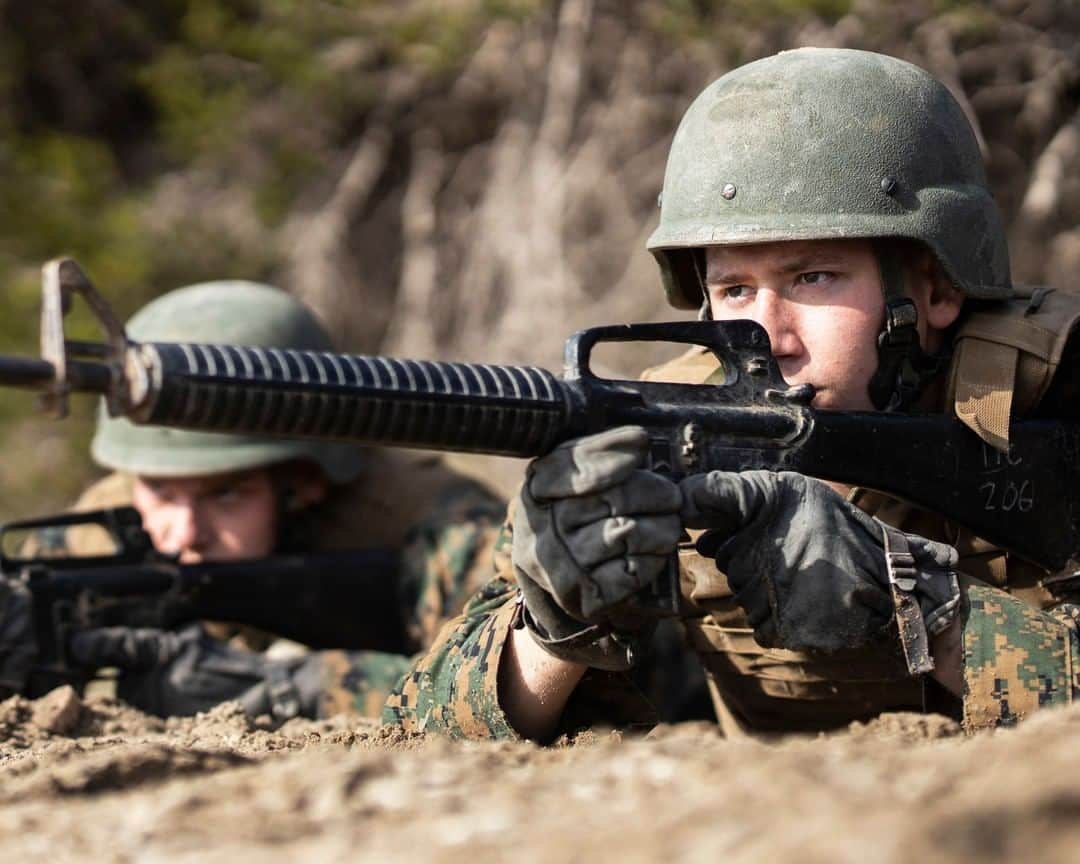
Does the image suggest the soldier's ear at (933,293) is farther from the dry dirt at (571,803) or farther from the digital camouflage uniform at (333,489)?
the digital camouflage uniform at (333,489)

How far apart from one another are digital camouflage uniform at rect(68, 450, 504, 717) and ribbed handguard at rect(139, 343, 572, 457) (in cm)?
216

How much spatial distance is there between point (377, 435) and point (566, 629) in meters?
0.53

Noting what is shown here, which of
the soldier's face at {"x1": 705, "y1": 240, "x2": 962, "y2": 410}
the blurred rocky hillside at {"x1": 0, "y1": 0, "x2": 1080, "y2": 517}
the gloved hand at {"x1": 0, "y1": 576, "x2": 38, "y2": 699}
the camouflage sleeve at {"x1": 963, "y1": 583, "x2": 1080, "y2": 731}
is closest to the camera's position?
the camouflage sleeve at {"x1": 963, "y1": 583, "x2": 1080, "y2": 731}

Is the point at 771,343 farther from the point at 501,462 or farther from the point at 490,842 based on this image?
the point at 501,462

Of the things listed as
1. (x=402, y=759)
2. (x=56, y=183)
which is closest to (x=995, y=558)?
(x=402, y=759)

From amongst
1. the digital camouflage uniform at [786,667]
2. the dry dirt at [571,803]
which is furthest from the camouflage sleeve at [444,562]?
the dry dirt at [571,803]

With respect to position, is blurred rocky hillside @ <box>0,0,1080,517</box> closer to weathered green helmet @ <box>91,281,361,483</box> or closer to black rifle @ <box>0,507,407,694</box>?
weathered green helmet @ <box>91,281,361,483</box>

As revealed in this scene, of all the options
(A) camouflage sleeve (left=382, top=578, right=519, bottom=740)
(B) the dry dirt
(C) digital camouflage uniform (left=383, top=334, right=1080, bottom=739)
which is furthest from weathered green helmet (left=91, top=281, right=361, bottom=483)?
(B) the dry dirt

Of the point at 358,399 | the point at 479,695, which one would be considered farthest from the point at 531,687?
the point at 358,399

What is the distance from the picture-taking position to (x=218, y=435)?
17.3 ft

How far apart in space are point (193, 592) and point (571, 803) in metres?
3.17

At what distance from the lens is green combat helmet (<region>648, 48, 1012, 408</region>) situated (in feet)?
10.8

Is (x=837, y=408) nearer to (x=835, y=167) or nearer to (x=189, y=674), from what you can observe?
(x=835, y=167)

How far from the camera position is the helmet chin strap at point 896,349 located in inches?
129
